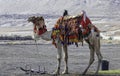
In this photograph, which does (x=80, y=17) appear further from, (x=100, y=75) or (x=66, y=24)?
(x=100, y=75)

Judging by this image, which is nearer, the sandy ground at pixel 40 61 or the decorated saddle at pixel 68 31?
the decorated saddle at pixel 68 31

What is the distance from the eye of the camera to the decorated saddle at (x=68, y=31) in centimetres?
Result: 2286

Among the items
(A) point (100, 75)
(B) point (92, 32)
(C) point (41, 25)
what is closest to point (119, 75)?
(A) point (100, 75)

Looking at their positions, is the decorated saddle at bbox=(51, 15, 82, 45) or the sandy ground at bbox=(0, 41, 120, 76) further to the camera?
the sandy ground at bbox=(0, 41, 120, 76)

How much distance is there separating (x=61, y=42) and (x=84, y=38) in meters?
1.12

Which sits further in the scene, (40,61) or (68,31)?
(40,61)

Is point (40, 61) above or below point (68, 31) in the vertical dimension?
below

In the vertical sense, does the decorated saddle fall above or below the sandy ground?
above

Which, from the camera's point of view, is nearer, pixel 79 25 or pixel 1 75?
pixel 79 25

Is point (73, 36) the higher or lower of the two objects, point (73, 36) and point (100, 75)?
the higher

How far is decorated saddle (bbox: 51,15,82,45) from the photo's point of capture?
22.9 meters

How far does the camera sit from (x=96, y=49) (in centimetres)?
2341

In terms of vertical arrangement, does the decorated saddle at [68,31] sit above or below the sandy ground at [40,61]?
above

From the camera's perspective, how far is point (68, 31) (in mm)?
23094
